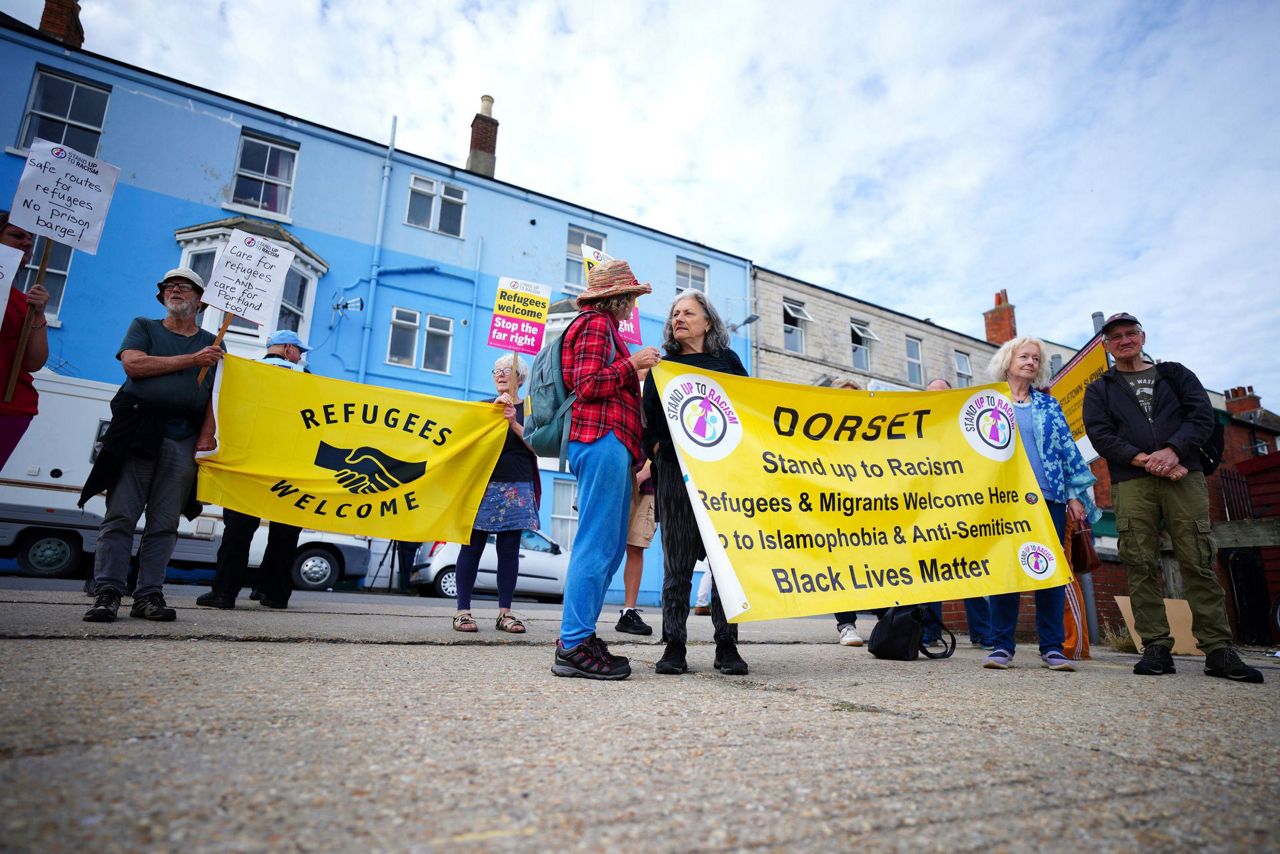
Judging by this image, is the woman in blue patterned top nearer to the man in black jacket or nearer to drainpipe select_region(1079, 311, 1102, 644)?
the man in black jacket

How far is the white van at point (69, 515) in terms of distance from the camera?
30.3 ft

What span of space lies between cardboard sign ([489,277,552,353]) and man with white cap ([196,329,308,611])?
193cm

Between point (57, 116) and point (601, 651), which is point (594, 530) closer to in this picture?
point (601, 651)

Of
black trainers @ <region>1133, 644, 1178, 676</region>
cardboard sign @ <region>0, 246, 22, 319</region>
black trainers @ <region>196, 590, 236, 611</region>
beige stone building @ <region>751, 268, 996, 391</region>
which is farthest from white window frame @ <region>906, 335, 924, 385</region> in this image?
cardboard sign @ <region>0, 246, 22, 319</region>

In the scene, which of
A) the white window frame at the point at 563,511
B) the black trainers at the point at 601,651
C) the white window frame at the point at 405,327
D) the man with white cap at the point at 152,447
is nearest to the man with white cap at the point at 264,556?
the man with white cap at the point at 152,447

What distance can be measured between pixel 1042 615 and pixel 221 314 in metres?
14.9

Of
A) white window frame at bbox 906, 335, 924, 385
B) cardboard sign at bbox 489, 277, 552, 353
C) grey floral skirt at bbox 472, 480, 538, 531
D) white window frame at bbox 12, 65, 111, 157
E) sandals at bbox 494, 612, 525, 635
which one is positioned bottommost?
sandals at bbox 494, 612, 525, 635

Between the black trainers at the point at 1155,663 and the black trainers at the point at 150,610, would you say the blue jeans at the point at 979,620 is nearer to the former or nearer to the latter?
the black trainers at the point at 1155,663

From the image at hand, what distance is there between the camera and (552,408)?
9.73 ft

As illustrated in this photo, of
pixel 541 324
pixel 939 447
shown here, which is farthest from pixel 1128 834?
pixel 541 324

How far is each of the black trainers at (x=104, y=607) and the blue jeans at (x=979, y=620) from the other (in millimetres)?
4731

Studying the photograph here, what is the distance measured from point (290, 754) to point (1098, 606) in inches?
350

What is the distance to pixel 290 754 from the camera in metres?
1.33

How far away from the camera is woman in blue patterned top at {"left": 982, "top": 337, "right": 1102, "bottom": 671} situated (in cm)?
386
